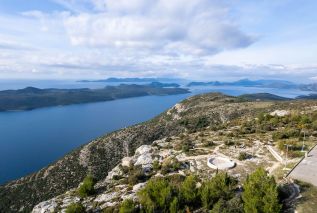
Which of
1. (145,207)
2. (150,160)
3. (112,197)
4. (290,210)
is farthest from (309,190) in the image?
(150,160)

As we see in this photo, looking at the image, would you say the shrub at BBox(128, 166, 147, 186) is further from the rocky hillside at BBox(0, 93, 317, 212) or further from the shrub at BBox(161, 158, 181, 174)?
the shrub at BBox(161, 158, 181, 174)

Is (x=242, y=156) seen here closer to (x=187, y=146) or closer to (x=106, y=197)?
(x=187, y=146)

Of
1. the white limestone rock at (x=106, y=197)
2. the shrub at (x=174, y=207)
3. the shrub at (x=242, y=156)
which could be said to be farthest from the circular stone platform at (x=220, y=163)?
the white limestone rock at (x=106, y=197)

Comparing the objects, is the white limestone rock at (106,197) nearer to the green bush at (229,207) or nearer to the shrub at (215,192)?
the shrub at (215,192)

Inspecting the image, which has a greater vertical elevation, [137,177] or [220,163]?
[220,163]

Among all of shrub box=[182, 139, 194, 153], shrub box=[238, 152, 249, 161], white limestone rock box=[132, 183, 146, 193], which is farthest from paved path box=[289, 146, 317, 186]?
shrub box=[182, 139, 194, 153]

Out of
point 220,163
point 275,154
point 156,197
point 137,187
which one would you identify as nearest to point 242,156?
point 220,163

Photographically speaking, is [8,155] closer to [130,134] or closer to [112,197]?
[130,134]
